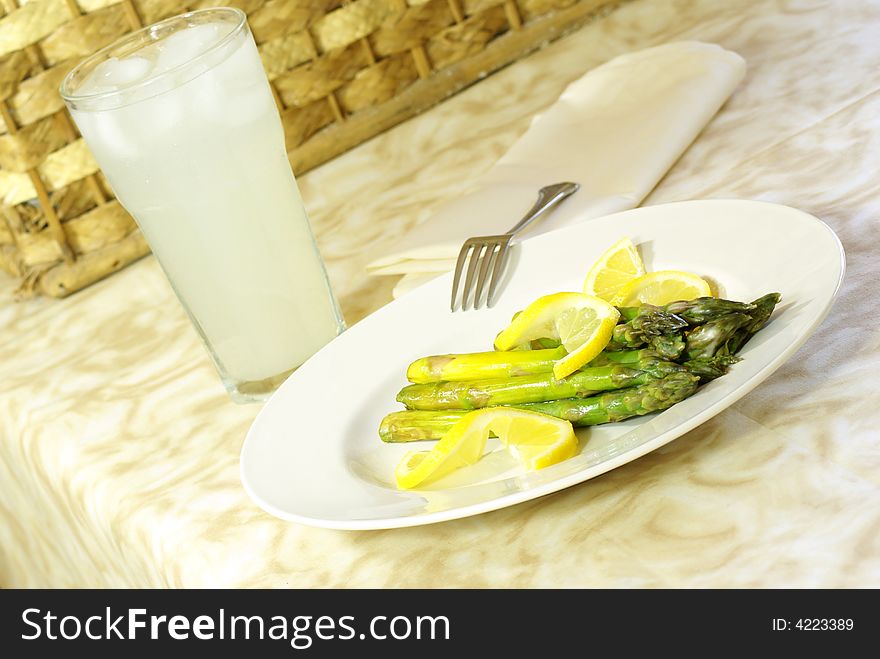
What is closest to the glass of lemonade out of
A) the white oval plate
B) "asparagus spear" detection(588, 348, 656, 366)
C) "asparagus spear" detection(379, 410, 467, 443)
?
the white oval plate

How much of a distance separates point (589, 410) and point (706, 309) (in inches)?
3.6

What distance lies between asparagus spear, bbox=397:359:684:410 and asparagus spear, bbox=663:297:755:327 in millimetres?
36

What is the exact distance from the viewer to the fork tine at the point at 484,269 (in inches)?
31.5

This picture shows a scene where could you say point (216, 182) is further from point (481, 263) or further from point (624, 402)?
point (624, 402)

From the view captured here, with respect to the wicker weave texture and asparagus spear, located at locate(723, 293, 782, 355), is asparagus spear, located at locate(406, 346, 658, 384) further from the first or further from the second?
the wicker weave texture

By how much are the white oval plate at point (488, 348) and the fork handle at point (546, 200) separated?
0.11m

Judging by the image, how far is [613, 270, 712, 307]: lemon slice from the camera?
0.71m

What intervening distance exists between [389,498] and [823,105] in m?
0.64

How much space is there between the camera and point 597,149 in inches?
41.0

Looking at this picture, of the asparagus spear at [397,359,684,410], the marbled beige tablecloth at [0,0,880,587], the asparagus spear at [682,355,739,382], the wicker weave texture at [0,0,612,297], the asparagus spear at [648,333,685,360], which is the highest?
the wicker weave texture at [0,0,612,297]

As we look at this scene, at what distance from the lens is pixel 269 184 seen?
812mm

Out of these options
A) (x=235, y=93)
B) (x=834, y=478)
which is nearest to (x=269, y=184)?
(x=235, y=93)
